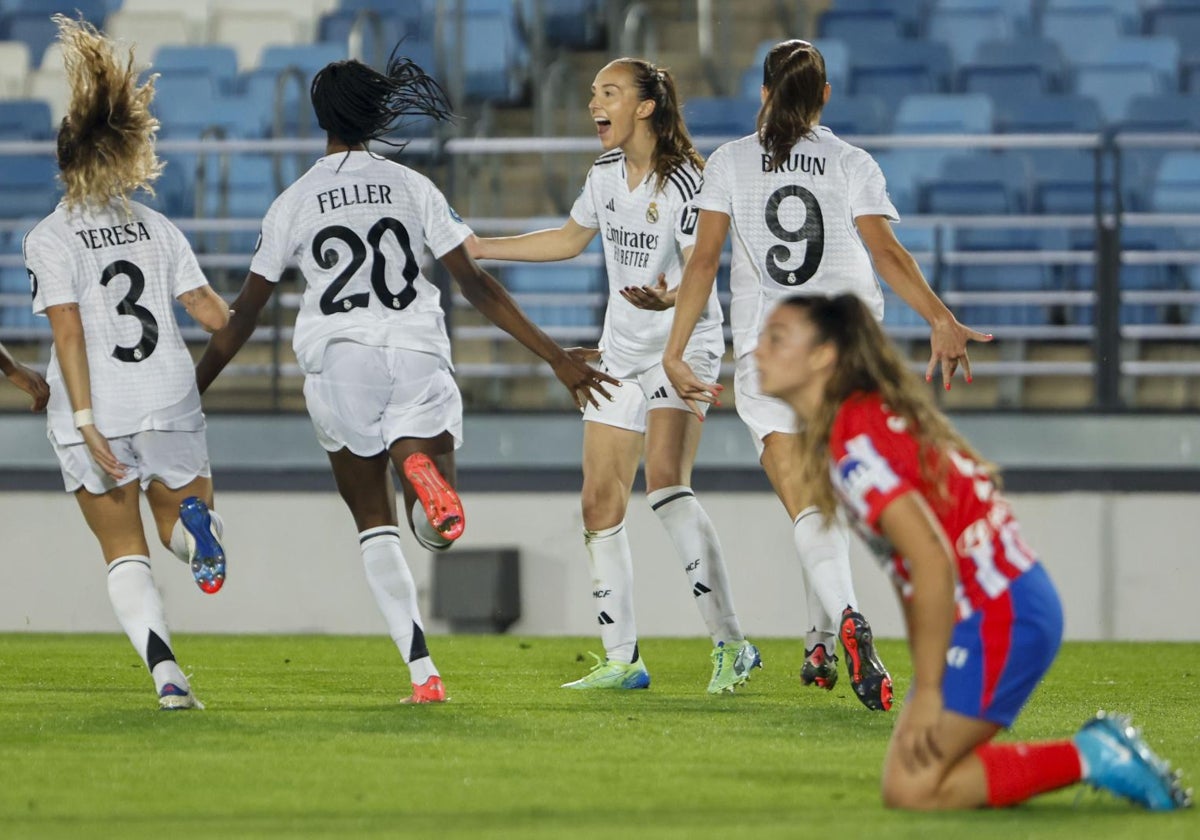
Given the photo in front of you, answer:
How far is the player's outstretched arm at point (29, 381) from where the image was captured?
6441mm

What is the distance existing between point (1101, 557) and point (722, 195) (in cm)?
415

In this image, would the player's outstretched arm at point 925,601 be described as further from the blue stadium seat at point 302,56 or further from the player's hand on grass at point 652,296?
the blue stadium seat at point 302,56

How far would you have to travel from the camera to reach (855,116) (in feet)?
39.5

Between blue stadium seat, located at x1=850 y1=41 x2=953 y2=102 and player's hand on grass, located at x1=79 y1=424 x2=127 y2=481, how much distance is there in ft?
25.7

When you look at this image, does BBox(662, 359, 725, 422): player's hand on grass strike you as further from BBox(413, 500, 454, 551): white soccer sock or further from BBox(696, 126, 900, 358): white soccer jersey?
BBox(413, 500, 454, 551): white soccer sock

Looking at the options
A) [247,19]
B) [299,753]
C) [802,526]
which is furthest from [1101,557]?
[247,19]

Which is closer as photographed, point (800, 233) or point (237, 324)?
point (237, 324)

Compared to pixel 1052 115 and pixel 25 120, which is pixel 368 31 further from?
pixel 1052 115

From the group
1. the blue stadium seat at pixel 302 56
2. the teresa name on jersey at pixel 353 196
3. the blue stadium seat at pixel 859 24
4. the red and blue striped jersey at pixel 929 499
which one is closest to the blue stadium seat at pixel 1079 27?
the blue stadium seat at pixel 859 24

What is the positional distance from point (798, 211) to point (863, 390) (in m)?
2.23

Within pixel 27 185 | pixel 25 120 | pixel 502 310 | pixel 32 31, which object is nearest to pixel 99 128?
pixel 502 310

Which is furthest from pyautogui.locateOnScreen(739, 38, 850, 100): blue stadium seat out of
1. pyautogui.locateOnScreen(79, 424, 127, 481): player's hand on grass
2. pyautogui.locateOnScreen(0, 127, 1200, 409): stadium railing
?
pyautogui.locateOnScreen(79, 424, 127, 481): player's hand on grass

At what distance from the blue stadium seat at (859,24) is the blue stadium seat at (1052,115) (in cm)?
153

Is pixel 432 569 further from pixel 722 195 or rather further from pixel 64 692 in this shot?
pixel 722 195
